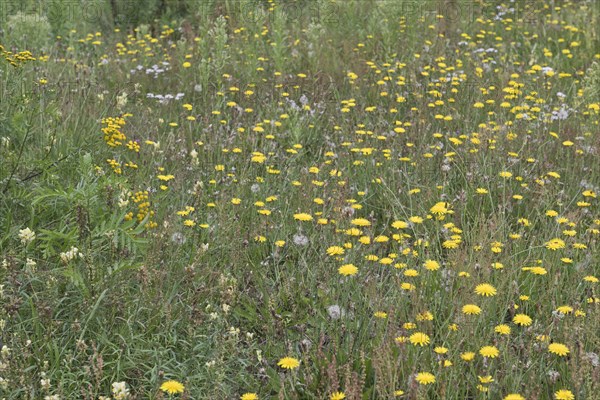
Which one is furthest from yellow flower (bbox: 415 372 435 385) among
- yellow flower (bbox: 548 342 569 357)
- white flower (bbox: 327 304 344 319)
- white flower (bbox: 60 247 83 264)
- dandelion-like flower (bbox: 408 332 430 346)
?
white flower (bbox: 60 247 83 264)

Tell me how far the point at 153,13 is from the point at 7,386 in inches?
251

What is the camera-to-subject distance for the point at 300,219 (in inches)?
134

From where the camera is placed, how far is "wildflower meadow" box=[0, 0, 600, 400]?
270 centimetres

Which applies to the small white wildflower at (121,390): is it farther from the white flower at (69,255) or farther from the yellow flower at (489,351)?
the yellow flower at (489,351)

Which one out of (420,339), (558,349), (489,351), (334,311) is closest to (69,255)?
(334,311)

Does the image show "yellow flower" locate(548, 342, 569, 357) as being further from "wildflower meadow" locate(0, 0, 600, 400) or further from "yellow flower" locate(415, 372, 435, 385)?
"yellow flower" locate(415, 372, 435, 385)

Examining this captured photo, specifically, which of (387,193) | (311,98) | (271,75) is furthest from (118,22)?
(387,193)

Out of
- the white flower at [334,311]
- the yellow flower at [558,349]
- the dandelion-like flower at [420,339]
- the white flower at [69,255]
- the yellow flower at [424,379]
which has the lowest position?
the white flower at [334,311]

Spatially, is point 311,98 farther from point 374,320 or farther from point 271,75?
point 374,320

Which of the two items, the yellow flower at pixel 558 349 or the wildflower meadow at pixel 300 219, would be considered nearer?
the yellow flower at pixel 558 349

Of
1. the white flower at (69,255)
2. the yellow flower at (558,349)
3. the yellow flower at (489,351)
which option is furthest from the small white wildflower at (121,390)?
the yellow flower at (558,349)

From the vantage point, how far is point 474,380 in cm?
264

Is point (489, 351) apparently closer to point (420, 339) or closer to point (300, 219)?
point (420, 339)

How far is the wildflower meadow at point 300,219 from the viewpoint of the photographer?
2701 mm
